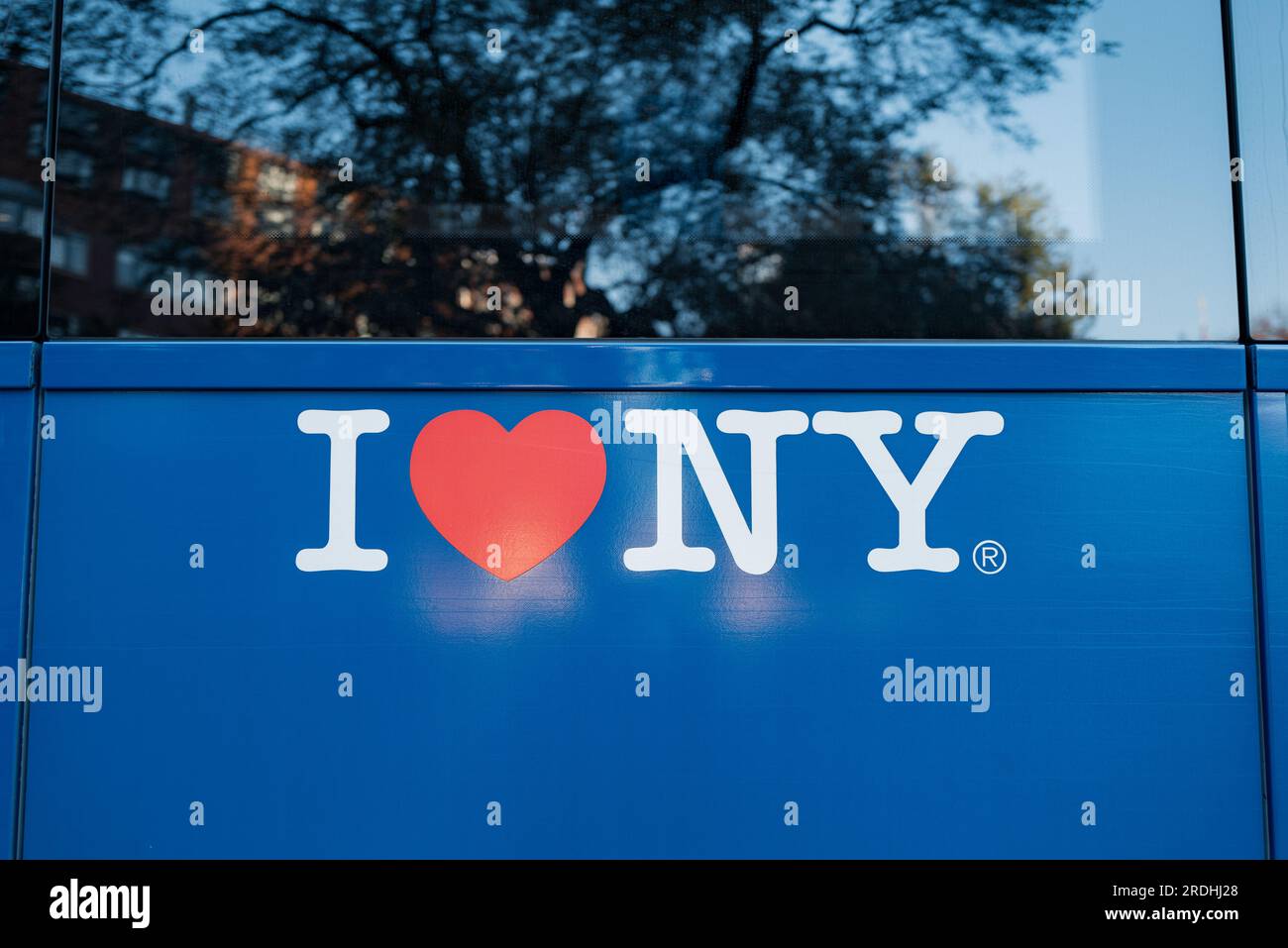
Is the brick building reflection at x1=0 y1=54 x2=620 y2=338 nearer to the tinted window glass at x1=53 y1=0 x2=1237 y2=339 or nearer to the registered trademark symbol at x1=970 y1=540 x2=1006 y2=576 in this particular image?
the tinted window glass at x1=53 y1=0 x2=1237 y2=339

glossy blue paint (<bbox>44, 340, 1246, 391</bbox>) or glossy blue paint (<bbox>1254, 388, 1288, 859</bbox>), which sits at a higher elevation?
glossy blue paint (<bbox>44, 340, 1246, 391</bbox>)

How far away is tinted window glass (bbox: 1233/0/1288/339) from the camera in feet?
6.51

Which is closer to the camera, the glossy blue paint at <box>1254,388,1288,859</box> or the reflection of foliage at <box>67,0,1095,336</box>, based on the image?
the glossy blue paint at <box>1254,388,1288,859</box>

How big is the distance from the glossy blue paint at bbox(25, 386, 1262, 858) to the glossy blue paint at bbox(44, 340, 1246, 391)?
3cm

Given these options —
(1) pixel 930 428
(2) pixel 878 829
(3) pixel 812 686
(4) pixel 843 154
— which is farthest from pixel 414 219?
(2) pixel 878 829

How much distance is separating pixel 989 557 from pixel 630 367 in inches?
38.9

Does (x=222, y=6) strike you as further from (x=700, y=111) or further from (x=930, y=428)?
(x=930, y=428)

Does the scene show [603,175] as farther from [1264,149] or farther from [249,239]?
[1264,149]

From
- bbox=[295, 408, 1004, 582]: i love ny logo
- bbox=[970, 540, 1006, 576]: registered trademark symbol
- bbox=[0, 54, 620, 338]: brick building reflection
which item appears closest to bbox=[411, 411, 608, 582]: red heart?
bbox=[295, 408, 1004, 582]: i love ny logo

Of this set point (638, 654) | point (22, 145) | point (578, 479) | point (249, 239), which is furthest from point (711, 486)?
point (22, 145)

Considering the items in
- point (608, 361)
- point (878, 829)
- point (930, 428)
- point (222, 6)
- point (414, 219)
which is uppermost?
point (222, 6)

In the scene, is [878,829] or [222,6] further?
[222,6]

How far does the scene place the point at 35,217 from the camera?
6.57 feet

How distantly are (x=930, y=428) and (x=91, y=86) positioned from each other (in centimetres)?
228
